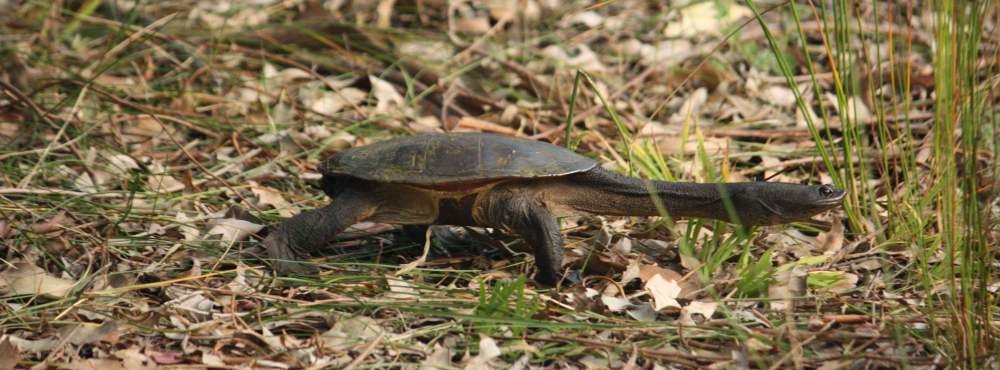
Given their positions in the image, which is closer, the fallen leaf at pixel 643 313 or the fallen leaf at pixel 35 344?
the fallen leaf at pixel 35 344

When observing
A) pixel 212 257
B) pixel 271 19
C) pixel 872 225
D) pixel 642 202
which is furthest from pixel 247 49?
pixel 872 225

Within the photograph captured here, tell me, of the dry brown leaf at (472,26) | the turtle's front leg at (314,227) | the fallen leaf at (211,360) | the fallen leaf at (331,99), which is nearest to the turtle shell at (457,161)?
the turtle's front leg at (314,227)

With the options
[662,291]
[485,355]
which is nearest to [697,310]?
[662,291]

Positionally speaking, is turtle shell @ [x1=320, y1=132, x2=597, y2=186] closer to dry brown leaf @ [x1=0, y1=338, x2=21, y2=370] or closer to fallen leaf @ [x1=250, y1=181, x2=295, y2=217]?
fallen leaf @ [x1=250, y1=181, x2=295, y2=217]

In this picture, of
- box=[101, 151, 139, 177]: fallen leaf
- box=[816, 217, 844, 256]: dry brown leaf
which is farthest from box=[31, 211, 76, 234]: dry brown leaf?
box=[816, 217, 844, 256]: dry brown leaf

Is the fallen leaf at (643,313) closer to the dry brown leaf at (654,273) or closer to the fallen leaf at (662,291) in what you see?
the fallen leaf at (662,291)

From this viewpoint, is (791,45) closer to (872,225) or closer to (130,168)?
(872,225)

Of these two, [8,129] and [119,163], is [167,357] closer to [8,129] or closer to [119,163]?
[119,163]
